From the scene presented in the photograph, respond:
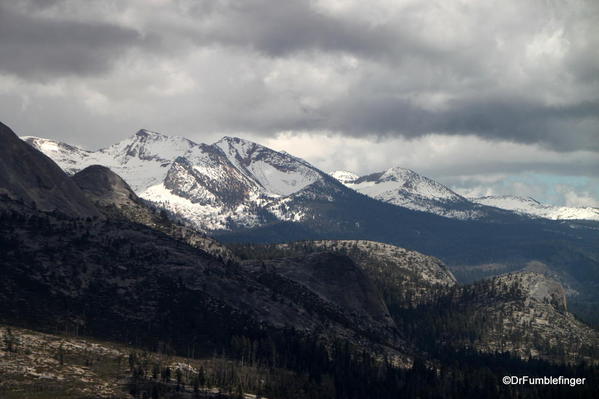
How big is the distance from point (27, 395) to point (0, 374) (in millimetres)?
15236

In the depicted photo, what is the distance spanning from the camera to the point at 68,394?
640 feet

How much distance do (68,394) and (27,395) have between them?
1038 cm

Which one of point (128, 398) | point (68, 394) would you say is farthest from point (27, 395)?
point (128, 398)

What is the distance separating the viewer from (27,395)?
7446 inches

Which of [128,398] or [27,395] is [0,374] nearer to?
[27,395]

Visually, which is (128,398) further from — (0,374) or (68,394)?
(0,374)

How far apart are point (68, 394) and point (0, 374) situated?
791 inches

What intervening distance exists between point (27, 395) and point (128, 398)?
999 inches

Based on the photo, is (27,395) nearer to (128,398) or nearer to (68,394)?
(68,394)

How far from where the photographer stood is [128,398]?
199875mm

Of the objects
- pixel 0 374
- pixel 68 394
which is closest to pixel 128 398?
pixel 68 394

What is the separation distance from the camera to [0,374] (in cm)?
19950

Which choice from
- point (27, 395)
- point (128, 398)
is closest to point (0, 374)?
point (27, 395)
